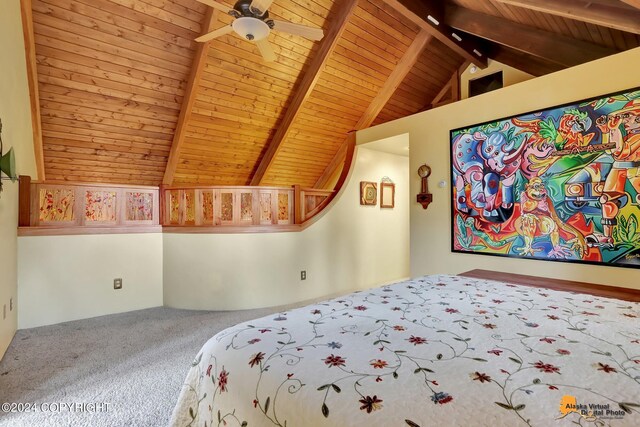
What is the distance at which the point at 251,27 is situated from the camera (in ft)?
8.61

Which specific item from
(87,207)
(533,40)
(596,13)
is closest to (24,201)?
(87,207)

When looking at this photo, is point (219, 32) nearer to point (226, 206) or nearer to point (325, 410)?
point (226, 206)

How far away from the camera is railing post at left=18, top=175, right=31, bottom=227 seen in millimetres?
3139

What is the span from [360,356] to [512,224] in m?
2.77

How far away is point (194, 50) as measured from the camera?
13.0 ft

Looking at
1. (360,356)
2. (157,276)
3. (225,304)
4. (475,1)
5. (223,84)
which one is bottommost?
(225,304)

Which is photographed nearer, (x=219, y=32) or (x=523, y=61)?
(x=219, y=32)

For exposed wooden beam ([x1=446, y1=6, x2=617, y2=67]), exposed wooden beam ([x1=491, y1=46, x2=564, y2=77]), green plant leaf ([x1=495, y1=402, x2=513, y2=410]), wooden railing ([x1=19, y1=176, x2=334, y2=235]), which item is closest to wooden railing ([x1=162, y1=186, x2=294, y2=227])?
wooden railing ([x1=19, y1=176, x2=334, y2=235])

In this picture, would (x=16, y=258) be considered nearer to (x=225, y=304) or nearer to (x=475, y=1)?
(x=225, y=304)

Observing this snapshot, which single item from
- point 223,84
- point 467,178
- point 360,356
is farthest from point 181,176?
point 360,356

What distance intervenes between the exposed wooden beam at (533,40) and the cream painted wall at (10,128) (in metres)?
4.64

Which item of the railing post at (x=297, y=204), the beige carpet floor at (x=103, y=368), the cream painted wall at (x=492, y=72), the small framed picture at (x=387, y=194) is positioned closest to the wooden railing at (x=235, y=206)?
the railing post at (x=297, y=204)

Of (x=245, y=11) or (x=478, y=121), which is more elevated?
(x=245, y=11)

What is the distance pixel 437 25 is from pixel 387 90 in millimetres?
1542
